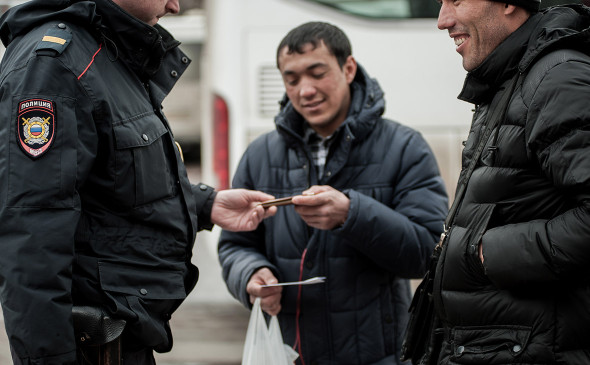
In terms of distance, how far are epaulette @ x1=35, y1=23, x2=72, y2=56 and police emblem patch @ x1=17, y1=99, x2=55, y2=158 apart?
5.6 inches

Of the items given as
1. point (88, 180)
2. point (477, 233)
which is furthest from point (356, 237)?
point (88, 180)

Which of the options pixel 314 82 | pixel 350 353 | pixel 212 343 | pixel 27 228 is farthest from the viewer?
pixel 212 343

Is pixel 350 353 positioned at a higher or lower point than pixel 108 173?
lower

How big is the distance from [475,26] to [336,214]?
834 mm

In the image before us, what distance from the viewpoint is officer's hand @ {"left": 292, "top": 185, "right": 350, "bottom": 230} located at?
2697 millimetres

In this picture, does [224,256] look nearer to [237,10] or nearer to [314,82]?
[314,82]

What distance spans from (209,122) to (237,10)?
2.62 ft

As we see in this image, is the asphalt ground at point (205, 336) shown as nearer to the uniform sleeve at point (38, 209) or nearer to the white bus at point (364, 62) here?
the white bus at point (364, 62)

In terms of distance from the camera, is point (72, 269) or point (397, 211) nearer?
point (72, 269)

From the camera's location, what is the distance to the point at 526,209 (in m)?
2.02

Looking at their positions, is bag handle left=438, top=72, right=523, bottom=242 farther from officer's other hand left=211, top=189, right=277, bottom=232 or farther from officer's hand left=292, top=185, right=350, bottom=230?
officer's other hand left=211, top=189, right=277, bottom=232

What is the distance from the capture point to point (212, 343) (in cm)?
615

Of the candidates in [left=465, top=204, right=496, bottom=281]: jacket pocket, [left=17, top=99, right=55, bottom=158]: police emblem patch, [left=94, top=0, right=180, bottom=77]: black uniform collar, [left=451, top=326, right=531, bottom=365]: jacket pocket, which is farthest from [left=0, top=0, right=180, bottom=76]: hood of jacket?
[left=451, top=326, right=531, bottom=365]: jacket pocket

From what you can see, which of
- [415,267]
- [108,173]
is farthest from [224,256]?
[108,173]
